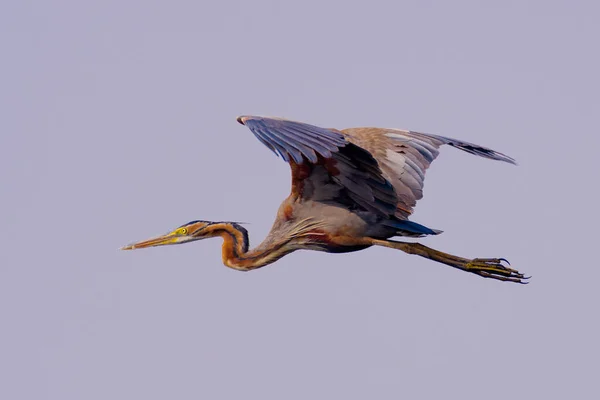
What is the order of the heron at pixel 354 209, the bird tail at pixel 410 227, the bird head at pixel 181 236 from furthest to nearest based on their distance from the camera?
1. the bird head at pixel 181 236
2. the bird tail at pixel 410 227
3. the heron at pixel 354 209

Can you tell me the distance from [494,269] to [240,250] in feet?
7.66

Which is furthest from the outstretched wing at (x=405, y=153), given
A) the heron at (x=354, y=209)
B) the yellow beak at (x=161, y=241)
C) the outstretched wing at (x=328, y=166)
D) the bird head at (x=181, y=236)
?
the yellow beak at (x=161, y=241)

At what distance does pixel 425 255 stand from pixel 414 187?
628 millimetres

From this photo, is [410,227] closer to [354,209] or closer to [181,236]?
[354,209]

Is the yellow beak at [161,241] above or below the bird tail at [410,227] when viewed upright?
below

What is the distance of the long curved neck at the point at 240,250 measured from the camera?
10.9m

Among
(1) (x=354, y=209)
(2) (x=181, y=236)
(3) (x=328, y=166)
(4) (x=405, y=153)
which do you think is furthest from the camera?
(2) (x=181, y=236)

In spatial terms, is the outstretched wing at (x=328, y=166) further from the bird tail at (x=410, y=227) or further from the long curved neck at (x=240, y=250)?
the long curved neck at (x=240, y=250)

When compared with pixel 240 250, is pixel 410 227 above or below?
above

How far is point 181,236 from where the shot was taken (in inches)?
449

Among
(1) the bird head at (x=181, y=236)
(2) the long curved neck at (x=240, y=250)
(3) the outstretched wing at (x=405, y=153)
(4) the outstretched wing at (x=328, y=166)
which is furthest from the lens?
(1) the bird head at (x=181, y=236)

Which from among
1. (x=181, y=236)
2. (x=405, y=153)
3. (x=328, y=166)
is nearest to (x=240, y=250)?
(x=181, y=236)

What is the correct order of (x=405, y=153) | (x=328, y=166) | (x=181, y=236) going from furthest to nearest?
(x=181, y=236), (x=405, y=153), (x=328, y=166)

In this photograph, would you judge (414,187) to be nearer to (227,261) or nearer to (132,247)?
(227,261)
